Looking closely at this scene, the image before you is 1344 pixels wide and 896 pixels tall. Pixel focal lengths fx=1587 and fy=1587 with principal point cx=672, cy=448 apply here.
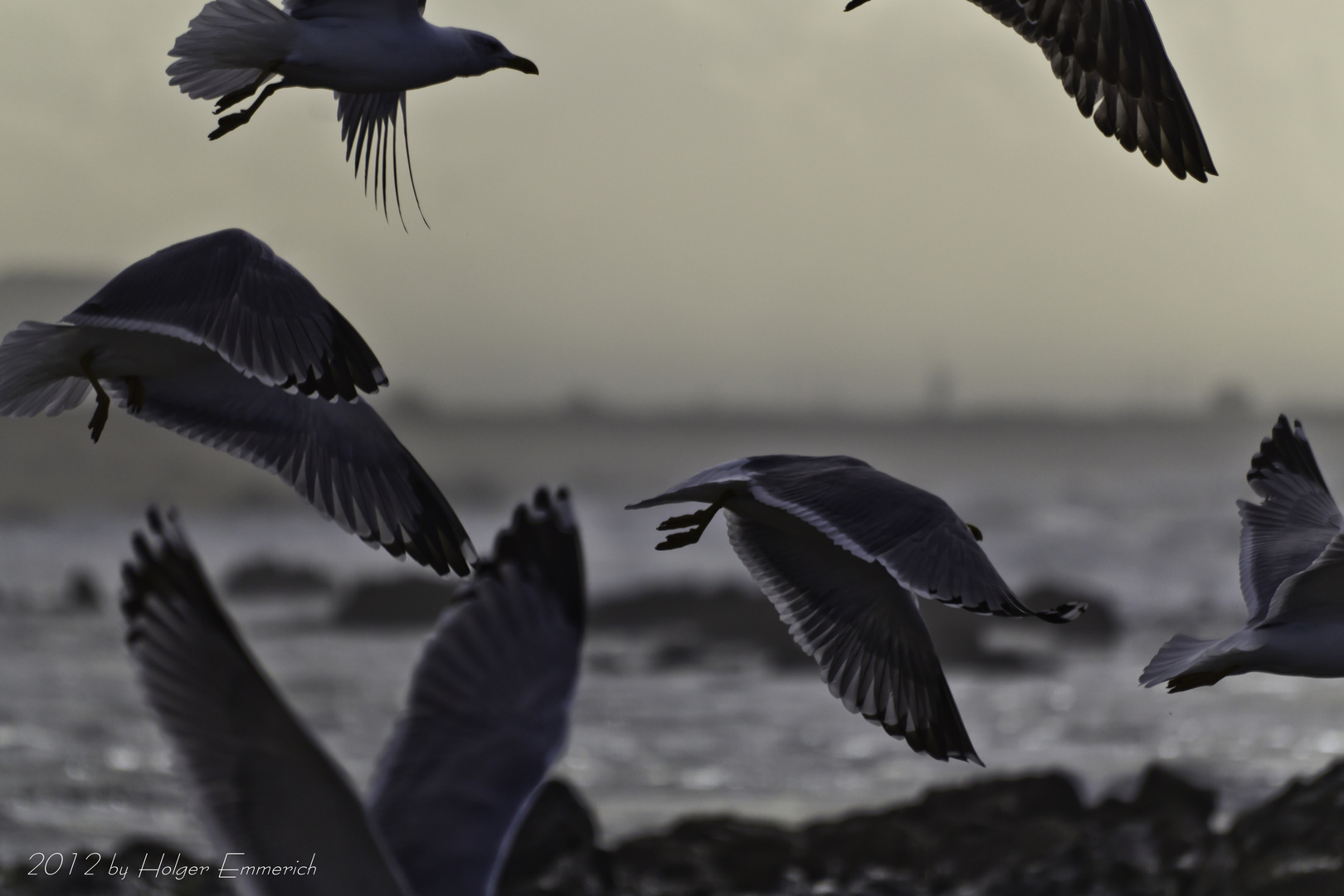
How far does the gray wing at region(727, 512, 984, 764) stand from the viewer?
5176 millimetres

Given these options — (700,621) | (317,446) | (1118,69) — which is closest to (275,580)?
(700,621)

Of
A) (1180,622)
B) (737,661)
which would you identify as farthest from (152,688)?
(1180,622)

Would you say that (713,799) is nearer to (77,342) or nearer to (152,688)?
(77,342)

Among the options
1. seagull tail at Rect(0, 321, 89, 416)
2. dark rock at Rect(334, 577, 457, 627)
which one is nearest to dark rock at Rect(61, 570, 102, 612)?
dark rock at Rect(334, 577, 457, 627)

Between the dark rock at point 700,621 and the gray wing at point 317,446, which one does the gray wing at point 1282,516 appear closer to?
the gray wing at point 317,446

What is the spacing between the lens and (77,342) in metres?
4.27

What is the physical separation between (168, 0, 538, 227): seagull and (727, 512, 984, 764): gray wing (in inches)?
70.9

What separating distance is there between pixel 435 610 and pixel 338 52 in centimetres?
1778

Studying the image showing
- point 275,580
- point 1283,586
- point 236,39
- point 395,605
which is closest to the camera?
point 236,39

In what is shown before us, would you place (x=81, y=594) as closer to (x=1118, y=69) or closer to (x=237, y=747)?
(x=1118, y=69)

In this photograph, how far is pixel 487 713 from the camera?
334 cm

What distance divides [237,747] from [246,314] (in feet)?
5.15

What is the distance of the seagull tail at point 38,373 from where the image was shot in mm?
4254

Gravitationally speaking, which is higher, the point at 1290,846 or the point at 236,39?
the point at 236,39
